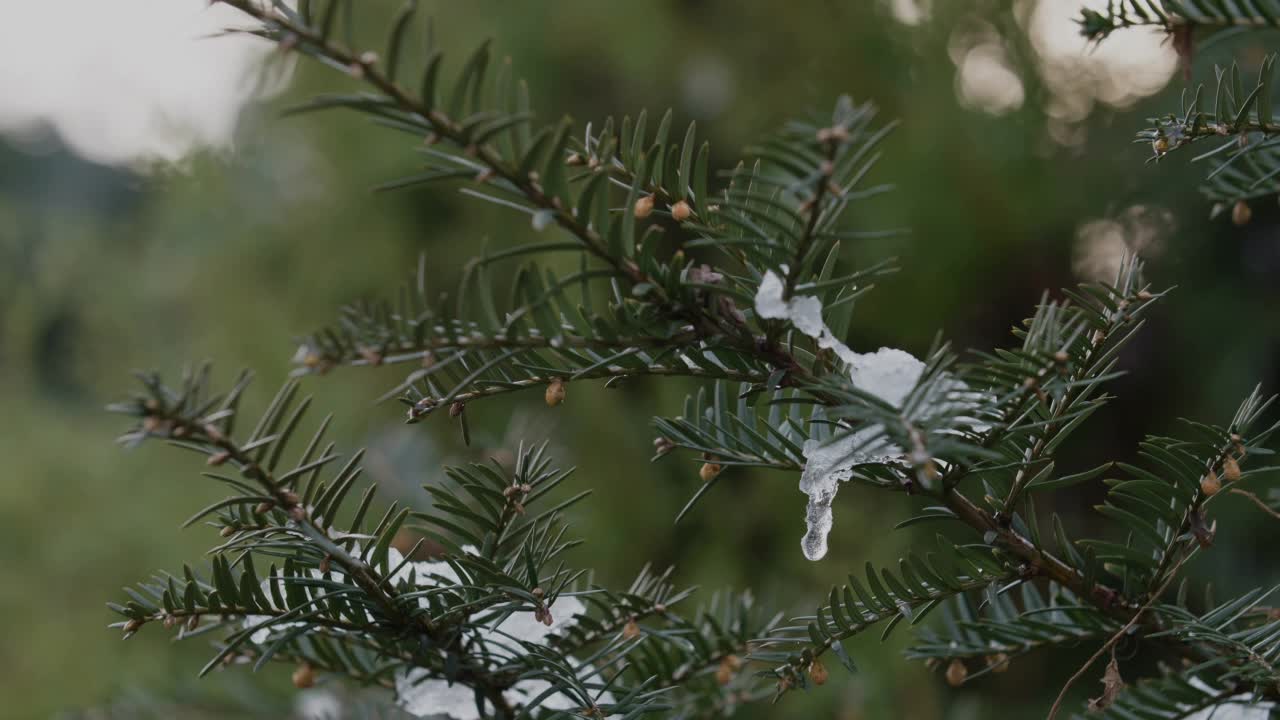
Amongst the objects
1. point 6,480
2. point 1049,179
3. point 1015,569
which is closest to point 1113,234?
point 1049,179

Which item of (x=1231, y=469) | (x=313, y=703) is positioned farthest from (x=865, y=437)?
(x=313, y=703)

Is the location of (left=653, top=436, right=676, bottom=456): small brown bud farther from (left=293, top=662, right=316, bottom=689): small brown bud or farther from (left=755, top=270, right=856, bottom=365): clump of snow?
(left=293, top=662, right=316, bottom=689): small brown bud

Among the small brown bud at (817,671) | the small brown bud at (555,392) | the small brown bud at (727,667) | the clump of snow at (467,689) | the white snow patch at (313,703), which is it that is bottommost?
the small brown bud at (817,671)

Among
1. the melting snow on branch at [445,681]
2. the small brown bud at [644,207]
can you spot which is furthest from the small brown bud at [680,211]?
the melting snow on branch at [445,681]

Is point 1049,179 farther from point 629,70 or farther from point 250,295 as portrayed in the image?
point 250,295

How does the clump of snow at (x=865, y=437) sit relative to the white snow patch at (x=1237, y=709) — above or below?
above

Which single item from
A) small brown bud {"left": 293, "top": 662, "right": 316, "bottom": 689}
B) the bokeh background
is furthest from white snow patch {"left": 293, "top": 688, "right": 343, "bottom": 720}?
small brown bud {"left": 293, "top": 662, "right": 316, "bottom": 689}

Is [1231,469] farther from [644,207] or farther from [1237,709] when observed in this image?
[644,207]

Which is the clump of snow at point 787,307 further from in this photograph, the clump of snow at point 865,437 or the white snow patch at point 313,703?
the white snow patch at point 313,703
